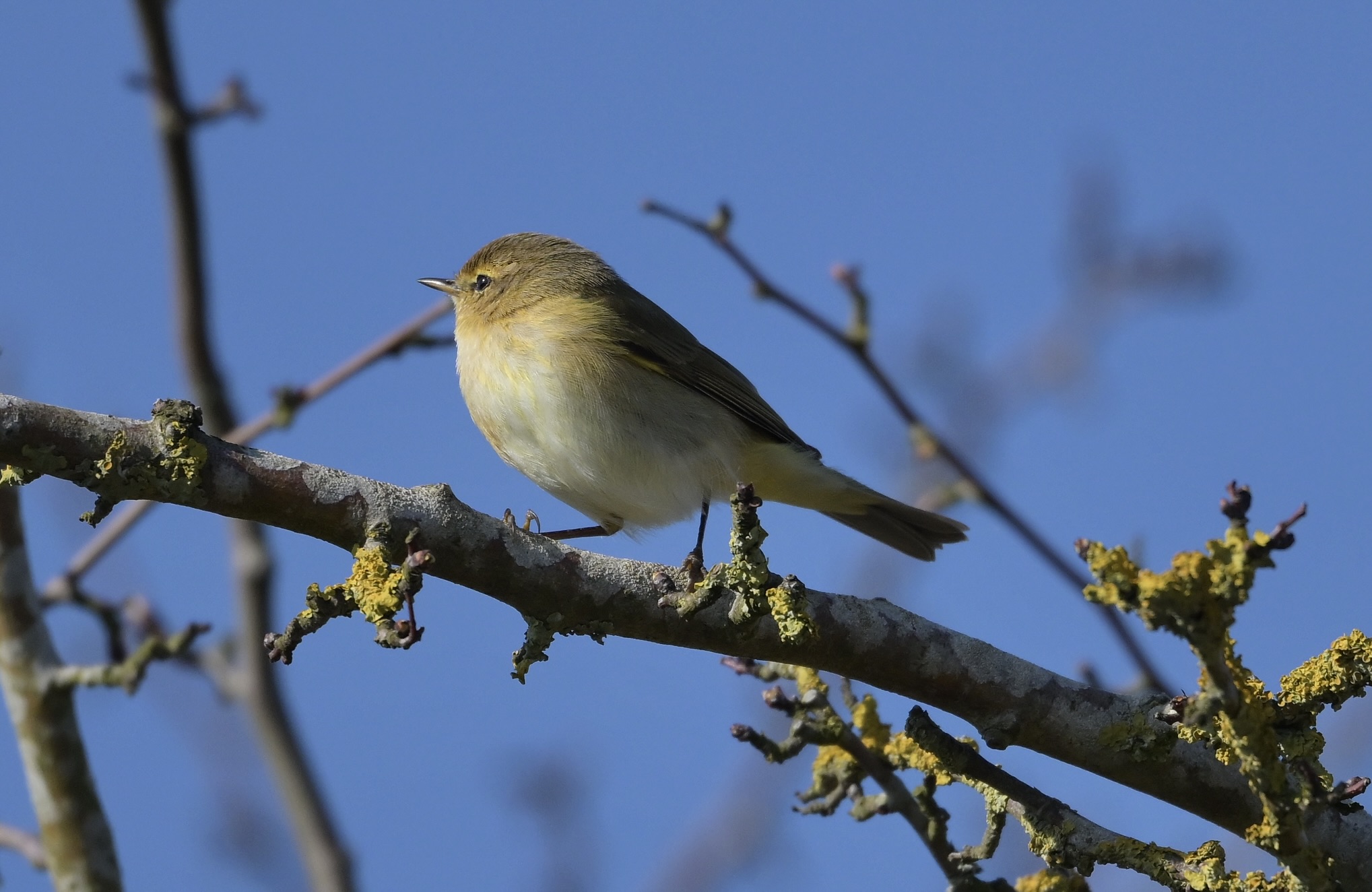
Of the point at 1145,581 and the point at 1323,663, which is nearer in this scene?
the point at 1145,581

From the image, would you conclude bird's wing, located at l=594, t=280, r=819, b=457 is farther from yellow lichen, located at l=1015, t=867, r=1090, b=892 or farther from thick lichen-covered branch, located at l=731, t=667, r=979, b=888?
yellow lichen, located at l=1015, t=867, r=1090, b=892

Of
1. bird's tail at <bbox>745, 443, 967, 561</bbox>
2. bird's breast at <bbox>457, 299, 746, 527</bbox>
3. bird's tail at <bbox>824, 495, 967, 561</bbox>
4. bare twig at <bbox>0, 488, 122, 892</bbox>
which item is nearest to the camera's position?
bare twig at <bbox>0, 488, 122, 892</bbox>

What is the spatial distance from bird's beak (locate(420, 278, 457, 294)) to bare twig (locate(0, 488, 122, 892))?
9.00 feet

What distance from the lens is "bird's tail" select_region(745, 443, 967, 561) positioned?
5898 millimetres

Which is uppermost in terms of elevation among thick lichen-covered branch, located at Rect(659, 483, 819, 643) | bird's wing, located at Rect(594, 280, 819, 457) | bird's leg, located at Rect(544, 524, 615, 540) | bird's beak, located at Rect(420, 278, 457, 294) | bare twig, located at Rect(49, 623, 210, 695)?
bird's beak, located at Rect(420, 278, 457, 294)

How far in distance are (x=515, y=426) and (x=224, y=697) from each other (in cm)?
155

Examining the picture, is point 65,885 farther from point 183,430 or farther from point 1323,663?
point 1323,663

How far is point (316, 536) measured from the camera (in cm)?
293

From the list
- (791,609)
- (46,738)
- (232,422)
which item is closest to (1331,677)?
(791,609)

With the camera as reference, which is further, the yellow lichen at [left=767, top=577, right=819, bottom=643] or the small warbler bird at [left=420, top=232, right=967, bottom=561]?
the small warbler bird at [left=420, top=232, right=967, bottom=561]

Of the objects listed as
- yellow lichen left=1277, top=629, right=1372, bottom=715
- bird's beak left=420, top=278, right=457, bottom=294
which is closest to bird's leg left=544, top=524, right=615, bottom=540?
bird's beak left=420, top=278, right=457, bottom=294

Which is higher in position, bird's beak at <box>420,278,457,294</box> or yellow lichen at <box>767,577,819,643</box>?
bird's beak at <box>420,278,457,294</box>

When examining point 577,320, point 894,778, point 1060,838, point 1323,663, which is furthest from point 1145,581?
point 577,320

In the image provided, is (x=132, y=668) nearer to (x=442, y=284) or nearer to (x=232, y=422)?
(x=232, y=422)
